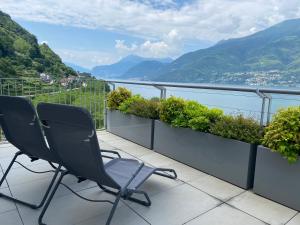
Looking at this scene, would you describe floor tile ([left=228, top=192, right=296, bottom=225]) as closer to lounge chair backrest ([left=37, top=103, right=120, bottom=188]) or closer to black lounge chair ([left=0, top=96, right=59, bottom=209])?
lounge chair backrest ([left=37, top=103, right=120, bottom=188])

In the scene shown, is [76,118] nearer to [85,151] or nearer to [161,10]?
[85,151]

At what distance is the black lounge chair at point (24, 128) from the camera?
238 centimetres

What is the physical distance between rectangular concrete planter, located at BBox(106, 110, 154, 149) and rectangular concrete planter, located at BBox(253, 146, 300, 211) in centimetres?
209

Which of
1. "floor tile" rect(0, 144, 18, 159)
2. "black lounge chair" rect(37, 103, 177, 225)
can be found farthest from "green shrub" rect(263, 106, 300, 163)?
"floor tile" rect(0, 144, 18, 159)

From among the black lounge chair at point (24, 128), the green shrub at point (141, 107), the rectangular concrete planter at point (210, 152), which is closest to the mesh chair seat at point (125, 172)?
the black lounge chair at point (24, 128)

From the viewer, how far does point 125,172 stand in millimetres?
2531

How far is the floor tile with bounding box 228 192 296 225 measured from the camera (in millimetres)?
2408

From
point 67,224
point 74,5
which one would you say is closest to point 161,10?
point 74,5

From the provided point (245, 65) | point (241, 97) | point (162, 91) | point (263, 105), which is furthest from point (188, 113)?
point (245, 65)

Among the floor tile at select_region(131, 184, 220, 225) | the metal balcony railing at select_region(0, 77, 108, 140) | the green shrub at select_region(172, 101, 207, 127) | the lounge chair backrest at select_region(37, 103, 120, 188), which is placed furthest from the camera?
the metal balcony railing at select_region(0, 77, 108, 140)

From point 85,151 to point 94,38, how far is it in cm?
1720

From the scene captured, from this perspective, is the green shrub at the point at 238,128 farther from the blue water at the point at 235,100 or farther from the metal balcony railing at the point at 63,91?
the metal balcony railing at the point at 63,91

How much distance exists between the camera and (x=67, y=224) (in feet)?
7.14

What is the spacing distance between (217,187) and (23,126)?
7.77 feet
